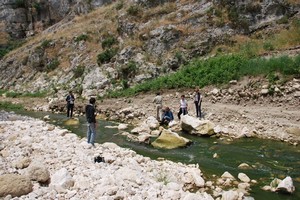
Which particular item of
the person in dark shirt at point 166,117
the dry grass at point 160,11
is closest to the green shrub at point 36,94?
the dry grass at point 160,11

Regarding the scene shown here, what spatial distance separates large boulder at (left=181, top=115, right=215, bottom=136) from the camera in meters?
18.5

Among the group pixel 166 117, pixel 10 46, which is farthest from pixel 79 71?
pixel 10 46

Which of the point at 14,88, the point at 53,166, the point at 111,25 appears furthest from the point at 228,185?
the point at 14,88

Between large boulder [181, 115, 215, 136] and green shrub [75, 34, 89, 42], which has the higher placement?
green shrub [75, 34, 89, 42]

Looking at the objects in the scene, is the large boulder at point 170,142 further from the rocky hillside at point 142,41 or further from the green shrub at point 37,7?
the green shrub at point 37,7

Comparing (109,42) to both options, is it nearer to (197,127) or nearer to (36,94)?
(36,94)

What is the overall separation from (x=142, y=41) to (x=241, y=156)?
1060 inches

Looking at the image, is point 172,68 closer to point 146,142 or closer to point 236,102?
point 236,102

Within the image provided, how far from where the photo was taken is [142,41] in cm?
3959

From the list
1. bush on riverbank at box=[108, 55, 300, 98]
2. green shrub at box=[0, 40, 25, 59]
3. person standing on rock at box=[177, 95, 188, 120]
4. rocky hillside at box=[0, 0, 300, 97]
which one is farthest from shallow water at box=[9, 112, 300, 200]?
green shrub at box=[0, 40, 25, 59]

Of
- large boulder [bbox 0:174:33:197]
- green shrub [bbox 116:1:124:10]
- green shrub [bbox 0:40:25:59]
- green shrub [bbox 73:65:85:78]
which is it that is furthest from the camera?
green shrub [bbox 0:40:25:59]

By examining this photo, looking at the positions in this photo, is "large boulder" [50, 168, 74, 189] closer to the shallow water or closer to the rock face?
the shallow water

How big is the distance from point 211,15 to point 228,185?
1181 inches

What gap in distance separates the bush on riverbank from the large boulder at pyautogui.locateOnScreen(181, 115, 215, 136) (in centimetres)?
617
